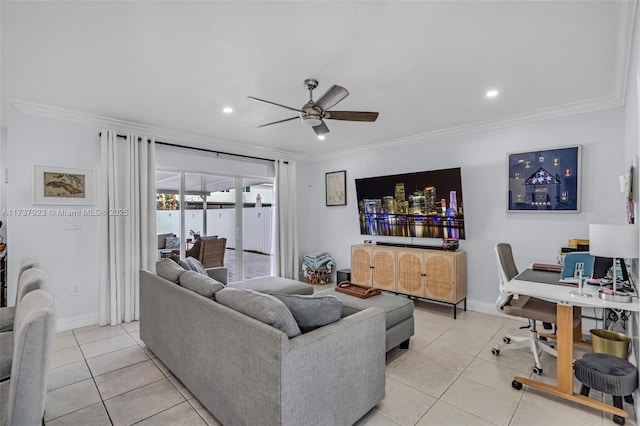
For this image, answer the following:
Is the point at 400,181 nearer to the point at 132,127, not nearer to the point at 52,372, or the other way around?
the point at 132,127

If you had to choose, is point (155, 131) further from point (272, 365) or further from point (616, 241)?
point (616, 241)

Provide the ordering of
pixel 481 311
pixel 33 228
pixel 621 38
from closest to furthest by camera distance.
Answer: pixel 621 38 → pixel 33 228 → pixel 481 311

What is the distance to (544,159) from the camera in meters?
3.58

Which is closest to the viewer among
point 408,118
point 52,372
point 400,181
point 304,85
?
point 52,372

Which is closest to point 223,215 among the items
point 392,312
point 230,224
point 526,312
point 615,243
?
point 230,224

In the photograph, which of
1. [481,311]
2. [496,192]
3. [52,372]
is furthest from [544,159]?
[52,372]

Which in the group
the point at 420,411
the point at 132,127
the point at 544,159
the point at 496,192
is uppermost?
the point at 132,127

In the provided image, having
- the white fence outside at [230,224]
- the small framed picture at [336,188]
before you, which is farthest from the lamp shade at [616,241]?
the white fence outside at [230,224]

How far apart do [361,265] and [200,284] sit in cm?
313

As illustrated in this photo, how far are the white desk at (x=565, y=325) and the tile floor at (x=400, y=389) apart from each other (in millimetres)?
81

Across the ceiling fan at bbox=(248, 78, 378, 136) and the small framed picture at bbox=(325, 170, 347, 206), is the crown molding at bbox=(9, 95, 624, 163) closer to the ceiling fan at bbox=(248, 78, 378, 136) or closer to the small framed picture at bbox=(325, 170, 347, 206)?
the small framed picture at bbox=(325, 170, 347, 206)

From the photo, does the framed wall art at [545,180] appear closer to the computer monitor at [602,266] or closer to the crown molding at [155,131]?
the computer monitor at [602,266]

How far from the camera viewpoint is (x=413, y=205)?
4613mm

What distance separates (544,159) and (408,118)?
165 centimetres
